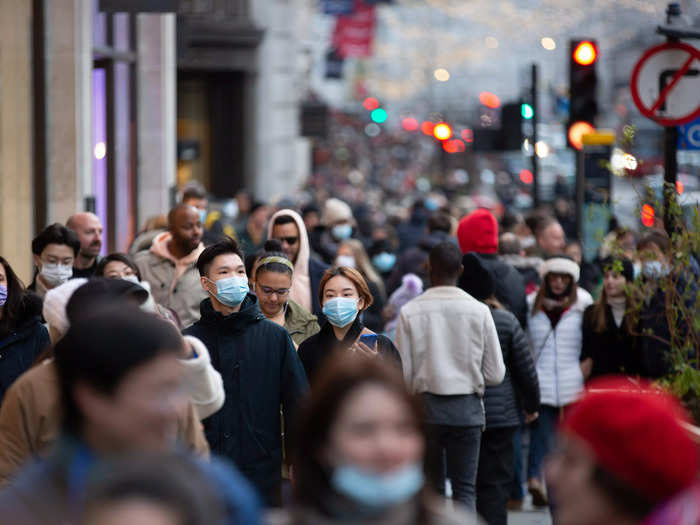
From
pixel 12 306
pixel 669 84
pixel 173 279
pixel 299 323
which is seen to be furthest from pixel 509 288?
pixel 12 306

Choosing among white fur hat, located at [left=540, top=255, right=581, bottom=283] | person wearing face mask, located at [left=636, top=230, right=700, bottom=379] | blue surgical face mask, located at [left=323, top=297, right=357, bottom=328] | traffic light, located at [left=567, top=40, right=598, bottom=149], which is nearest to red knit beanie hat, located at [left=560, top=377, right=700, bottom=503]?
blue surgical face mask, located at [left=323, top=297, right=357, bottom=328]

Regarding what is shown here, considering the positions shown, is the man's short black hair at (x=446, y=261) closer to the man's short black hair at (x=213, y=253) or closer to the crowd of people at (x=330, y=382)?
the crowd of people at (x=330, y=382)

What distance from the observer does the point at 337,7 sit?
3359 cm

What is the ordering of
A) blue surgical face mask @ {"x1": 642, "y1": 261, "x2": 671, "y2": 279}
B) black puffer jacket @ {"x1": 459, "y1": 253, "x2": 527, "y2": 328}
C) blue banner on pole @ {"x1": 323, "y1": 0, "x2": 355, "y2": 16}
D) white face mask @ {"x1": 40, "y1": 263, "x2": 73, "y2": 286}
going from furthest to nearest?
1. blue banner on pole @ {"x1": 323, "y1": 0, "x2": 355, "y2": 16}
2. black puffer jacket @ {"x1": 459, "y1": 253, "x2": 527, "y2": 328}
3. white face mask @ {"x1": 40, "y1": 263, "x2": 73, "y2": 286}
4. blue surgical face mask @ {"x1": 642, "y1": 261, "x2": 671, "y2": 279}

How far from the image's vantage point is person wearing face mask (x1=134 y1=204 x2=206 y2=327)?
9352 mm

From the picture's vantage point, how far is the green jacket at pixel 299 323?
7.75m

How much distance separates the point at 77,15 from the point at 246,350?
8298 millimetres

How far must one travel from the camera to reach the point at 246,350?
6.29 metres

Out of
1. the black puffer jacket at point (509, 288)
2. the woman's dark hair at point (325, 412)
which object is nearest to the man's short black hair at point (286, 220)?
the black puffer jacket at point (509, 288)

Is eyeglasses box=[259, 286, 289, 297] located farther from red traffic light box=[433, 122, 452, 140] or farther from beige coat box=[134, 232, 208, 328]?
red traffic light box=[433, 122, 452, 140]

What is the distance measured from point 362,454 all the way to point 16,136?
36.1 feet

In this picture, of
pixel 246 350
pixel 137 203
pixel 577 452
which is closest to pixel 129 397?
pixel 577 452

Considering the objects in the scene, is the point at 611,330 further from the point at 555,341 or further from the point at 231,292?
the point at 231,292

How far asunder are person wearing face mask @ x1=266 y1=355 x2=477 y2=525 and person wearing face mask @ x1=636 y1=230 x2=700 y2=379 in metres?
5.01
